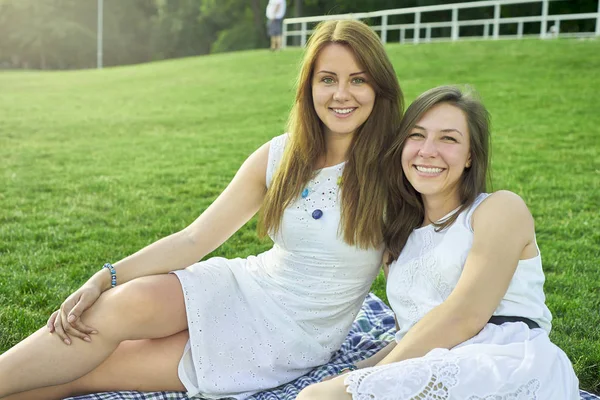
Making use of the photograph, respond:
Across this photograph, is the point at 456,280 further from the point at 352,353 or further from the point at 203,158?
the point at 203,158

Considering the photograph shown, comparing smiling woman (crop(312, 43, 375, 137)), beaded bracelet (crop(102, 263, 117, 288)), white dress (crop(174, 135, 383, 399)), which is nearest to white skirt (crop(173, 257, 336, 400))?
white dress (crop(174, 135, 383, 399))

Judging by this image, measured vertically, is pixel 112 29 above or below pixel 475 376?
above

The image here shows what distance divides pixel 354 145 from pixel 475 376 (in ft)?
3.93

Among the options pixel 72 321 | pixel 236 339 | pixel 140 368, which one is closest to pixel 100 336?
pixel 72 321

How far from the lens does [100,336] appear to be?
2748 mm

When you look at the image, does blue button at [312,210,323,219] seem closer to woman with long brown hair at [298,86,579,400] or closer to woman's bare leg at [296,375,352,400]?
woman with long brown hair at [298,86,579,400]

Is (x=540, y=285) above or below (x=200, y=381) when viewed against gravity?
above

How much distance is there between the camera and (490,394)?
7.19 feet

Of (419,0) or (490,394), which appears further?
(419,0)

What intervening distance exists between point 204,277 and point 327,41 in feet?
3.79

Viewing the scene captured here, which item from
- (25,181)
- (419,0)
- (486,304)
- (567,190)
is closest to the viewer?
(486,304)

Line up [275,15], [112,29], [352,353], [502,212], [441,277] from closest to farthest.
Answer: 1. [502,212]
2. [441,277]
3. [352,353]
4. [275,15]
5. [112,29]

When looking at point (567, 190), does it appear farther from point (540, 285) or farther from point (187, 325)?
point (187, 325)

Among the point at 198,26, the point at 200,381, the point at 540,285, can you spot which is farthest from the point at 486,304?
the point at 198,26
